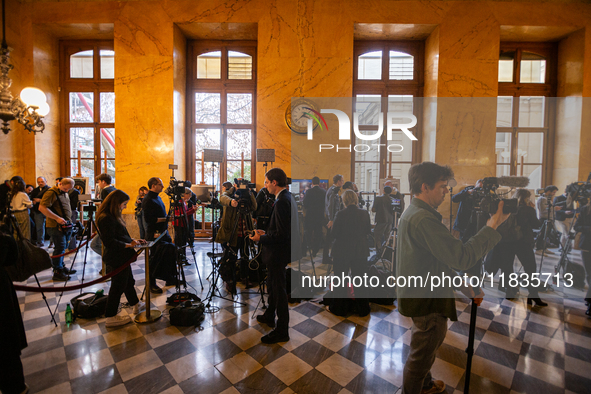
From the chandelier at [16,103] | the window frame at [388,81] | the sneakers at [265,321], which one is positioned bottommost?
the sneakers at [265,321]

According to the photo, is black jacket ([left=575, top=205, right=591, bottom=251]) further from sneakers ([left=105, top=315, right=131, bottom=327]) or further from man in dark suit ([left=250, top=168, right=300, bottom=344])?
sneakers ([left=105, top=315, right=131, bottom=327])

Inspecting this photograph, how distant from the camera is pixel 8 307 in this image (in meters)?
1.84

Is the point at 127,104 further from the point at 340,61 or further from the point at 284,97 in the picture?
the point at 340,61

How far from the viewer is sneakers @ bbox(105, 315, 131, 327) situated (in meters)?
2.93

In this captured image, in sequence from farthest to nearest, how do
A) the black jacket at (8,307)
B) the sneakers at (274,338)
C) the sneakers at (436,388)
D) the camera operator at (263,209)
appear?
1. the camera operator at (263,209)
2. the sneakers at (274,338)
3. the sneakers at (436,388)
4. the black jacket at (8,307)

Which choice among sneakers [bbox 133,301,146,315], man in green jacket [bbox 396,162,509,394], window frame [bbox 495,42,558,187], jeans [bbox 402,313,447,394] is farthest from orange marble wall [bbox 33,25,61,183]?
window frame [bbox 495,42,558,187]

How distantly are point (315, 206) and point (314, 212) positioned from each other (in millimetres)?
110

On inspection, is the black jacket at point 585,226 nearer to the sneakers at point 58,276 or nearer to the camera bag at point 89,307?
the camera bag at point 89,307

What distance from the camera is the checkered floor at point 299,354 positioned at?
7.07 ft

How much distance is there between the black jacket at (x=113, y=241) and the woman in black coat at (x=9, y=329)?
0.91 m

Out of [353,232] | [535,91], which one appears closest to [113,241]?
[353,232]

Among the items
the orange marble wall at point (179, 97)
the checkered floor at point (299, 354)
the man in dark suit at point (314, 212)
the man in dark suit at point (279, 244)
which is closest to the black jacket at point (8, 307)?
the checkered floor at point (299, 354)

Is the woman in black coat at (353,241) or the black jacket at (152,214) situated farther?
the black jacket at (152,214)

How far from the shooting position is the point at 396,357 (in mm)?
2486
